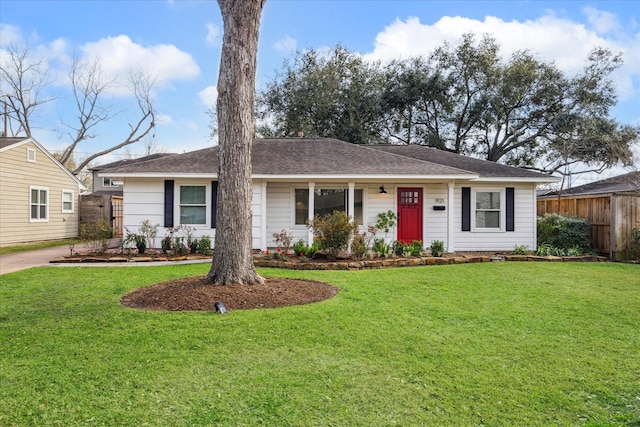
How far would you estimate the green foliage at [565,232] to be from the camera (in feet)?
38.4

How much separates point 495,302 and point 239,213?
4.02 m

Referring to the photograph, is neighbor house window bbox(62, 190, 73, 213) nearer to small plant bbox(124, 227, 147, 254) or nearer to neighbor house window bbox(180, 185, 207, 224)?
small plant bbox(124, 227, 147, 254)

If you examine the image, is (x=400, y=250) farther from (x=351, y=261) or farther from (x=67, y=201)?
(x=67, y=201)

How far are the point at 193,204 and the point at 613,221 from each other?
39.3 ft

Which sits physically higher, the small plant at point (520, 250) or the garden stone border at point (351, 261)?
the small plant at point (520, 250)

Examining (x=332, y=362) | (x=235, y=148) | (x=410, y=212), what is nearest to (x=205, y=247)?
(x=235, y=148)

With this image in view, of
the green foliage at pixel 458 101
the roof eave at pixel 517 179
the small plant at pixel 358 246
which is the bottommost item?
the small plant at pixel 358 246

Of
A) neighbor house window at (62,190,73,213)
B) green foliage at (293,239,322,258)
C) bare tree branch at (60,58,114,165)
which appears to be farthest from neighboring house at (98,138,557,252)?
bare tree branch at (60,58,114,165)

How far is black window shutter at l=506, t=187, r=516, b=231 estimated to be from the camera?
12.4 m

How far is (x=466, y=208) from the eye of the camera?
1247 cm

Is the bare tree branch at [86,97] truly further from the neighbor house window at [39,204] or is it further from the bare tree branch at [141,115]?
the neighbor house window at [39,204]

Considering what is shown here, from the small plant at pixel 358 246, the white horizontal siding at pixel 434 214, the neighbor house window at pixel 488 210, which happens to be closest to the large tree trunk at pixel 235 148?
the small plant at pixel 358 246

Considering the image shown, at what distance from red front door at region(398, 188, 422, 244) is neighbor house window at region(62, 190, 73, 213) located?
14.2 metres

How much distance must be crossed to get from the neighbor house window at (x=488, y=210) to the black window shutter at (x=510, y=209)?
234 millimetres
